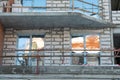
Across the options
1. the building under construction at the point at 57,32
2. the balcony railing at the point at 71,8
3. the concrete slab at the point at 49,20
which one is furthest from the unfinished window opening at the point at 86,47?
the balcony railing at the point at 71,8

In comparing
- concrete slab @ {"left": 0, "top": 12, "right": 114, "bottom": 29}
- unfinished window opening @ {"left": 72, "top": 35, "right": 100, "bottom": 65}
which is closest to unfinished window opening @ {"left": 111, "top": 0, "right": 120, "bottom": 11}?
concrete slab @ {"left": 0, "top": 12, "right": 114, "bottom": 29}

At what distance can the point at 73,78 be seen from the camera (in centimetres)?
1321

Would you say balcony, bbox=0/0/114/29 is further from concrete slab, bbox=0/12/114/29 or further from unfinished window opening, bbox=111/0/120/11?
unfinished window opening, bbox=111/0/120/11

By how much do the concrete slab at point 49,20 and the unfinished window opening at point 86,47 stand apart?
62 cm

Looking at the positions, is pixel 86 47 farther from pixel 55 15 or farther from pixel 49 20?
pixel 55 15

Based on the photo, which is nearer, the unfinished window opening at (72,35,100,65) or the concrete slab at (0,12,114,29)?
the concrete slab at (0,12,114,29)

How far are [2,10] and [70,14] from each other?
3.35m

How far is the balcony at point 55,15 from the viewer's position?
634 inches

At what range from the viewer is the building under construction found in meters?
16.5

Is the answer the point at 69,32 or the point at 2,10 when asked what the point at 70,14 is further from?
the point at 2,10

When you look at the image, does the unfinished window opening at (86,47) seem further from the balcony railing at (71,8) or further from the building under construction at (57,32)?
the balcony railing at (71,8)

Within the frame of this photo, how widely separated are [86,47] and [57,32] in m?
1.63

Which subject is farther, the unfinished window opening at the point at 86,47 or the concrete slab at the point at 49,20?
the unfinished window opening at the point at 86,47

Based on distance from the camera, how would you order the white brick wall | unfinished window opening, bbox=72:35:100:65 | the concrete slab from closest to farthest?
the concrete slab < the white brick wall < unfinished window opening, bbox=72:35:100:65
